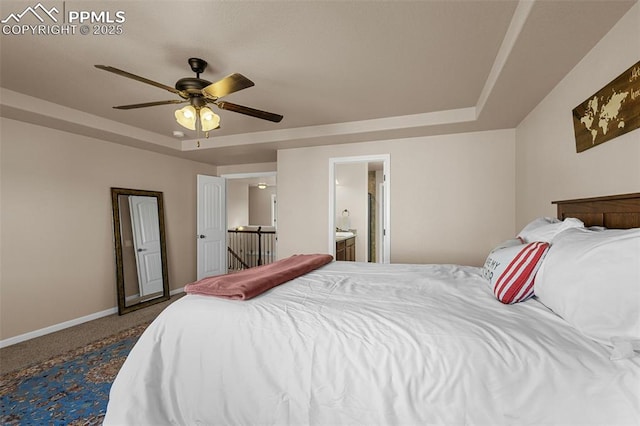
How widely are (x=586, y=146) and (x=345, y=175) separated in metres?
4.40

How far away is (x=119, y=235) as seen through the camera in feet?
13.0

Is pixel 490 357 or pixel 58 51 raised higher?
pixel 58 51

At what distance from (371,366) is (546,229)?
139cm

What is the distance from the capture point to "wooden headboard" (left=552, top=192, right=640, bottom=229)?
54.7 inches

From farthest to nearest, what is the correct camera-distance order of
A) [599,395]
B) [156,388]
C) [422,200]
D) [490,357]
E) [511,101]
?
[422,200], [511,101], [156,388], [490,357], [599,395]

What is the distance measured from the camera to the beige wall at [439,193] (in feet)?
11.4

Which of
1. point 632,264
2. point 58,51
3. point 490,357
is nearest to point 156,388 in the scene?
point 490,357

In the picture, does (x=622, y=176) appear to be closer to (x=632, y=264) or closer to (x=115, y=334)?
(x=632, y=264)

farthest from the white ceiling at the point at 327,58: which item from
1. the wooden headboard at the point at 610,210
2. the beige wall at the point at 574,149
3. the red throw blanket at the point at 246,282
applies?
the red throw blanket at the point at 246,282

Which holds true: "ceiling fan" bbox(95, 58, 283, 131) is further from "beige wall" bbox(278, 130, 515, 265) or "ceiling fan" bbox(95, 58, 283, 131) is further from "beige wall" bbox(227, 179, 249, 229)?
"beige wall" bbox(227, 179, 249, 229)

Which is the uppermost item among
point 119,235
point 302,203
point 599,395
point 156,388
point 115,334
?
point 302,203

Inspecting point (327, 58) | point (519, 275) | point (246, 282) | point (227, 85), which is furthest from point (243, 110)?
point (519, 275)

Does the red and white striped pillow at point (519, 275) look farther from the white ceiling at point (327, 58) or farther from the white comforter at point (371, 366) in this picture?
the white ceiling at point (327, 58)

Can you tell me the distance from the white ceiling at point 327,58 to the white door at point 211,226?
1.81 metres
